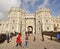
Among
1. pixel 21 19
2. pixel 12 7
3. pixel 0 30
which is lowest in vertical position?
pixel 0 30

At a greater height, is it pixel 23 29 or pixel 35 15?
pixel 35 15

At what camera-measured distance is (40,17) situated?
2603 inches

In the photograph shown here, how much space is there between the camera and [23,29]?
224ft

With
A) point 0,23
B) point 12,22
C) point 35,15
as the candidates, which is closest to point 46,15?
point 35,15

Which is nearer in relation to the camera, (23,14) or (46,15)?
(46,15)

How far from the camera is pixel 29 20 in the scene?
71.0 m

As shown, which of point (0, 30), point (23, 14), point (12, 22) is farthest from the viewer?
point (0, 30)

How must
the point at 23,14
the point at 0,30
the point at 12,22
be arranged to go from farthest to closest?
the point at 0,30 → the point at 23,14 → the point at 12,22

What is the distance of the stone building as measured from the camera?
210ft

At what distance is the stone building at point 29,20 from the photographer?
64125 mm

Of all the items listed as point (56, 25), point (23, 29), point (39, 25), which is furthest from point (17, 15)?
point (56, 25)

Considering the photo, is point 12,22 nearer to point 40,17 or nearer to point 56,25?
point 40,17

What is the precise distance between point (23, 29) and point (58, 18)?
28314 mm

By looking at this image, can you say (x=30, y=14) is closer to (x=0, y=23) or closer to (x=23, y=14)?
(x=23, y=14)
